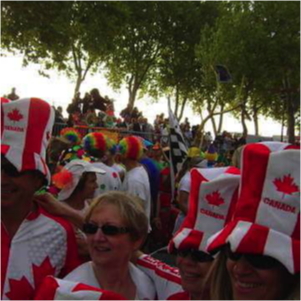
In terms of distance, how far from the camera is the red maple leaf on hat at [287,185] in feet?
7.36

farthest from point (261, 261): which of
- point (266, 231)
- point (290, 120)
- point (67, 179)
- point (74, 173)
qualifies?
point (290, 120)

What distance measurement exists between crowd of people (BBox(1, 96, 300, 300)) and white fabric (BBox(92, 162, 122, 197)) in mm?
2832

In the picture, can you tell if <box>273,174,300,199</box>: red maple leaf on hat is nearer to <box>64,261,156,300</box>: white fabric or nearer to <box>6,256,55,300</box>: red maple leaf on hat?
<box>64,261,156,300</box>: white fabric

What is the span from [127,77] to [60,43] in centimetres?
2107

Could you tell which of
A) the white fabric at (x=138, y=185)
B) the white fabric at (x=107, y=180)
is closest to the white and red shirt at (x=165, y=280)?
the white fabric at (x=107, y=180)

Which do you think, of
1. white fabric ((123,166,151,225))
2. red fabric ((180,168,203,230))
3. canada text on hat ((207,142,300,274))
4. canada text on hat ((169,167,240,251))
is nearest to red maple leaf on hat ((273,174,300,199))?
canada text on hat ((207,142,300,274))

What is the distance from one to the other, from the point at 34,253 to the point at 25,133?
54 cm

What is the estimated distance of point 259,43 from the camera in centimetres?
3362

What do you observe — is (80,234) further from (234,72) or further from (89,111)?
(234,72)

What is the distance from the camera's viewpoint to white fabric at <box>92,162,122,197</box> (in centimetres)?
626

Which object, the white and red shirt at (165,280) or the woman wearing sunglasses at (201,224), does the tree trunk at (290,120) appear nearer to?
the white and red shirt at (165,280)

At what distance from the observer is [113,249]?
2.83m

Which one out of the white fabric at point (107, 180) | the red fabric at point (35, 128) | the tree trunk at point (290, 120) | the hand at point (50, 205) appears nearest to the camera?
the red fabric at point (35, 128)

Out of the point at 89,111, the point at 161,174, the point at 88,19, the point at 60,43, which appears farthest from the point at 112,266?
the point at 88,19
